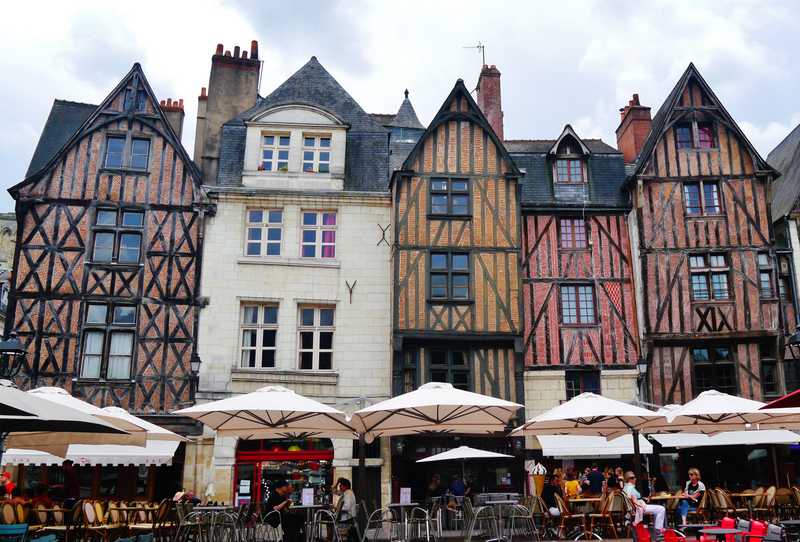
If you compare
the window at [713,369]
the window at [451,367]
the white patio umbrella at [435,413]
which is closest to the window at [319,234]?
the window at [451,367]

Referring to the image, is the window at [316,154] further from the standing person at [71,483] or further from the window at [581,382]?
the standing person at [71,483]

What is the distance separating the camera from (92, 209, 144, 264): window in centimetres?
1769

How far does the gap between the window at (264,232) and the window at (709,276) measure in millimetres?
9872

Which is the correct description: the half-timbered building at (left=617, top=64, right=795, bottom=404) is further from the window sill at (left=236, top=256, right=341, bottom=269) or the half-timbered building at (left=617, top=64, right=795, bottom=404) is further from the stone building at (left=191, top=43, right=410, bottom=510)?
the window sill at (left=236, top=256, right=341, bottom=269)

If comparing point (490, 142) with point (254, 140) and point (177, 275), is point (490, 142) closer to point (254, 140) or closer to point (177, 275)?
point (254, 140)

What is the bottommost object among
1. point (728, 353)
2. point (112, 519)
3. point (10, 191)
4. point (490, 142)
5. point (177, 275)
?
point (112, 519)

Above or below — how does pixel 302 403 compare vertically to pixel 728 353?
below

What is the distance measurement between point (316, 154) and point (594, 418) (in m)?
10.1

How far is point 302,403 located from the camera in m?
11.1

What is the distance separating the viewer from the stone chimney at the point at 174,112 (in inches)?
811

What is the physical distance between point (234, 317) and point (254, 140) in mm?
4473

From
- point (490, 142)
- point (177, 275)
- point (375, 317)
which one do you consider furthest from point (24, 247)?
point (490, 142)

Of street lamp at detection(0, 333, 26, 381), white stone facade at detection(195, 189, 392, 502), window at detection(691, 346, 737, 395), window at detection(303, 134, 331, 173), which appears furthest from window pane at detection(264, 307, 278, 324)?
window at detection(691, 346, 737, 395)

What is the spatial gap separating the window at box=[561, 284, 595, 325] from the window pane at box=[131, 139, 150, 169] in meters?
10.5
